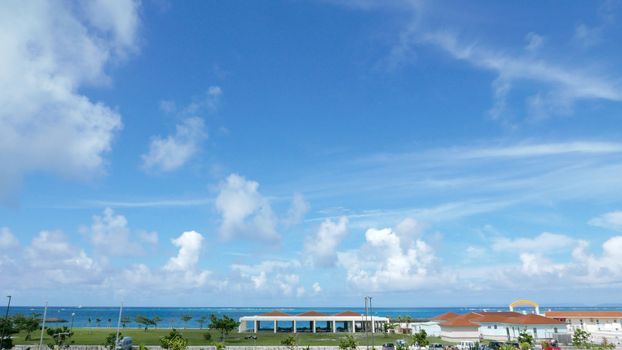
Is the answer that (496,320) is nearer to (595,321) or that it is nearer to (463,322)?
(463,322)

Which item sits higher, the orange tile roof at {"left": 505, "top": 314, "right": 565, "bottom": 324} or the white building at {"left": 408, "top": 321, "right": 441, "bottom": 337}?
the orange tile roof at {"left": 505, "top": 314, "right": 565, "bottom": 324}

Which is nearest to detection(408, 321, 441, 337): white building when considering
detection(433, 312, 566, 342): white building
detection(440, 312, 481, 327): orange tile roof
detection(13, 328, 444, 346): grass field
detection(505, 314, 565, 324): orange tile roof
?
detection(13, 328, 444, 346): grass field

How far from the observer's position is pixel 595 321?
110938 mm

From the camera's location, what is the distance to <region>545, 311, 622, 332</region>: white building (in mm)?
107000

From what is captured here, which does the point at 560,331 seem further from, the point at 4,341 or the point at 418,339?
the point at 4,341

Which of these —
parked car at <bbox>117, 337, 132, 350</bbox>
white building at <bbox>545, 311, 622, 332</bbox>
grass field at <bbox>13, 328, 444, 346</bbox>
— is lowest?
grass field at <bbox>13, 328, 444, 346</bbox>

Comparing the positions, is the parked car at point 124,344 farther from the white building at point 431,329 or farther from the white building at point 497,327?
the white building at point 497,327

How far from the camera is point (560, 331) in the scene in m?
100

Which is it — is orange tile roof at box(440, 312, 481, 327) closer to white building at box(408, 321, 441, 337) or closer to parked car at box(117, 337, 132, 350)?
white building at box(408, 321, 441, 337)

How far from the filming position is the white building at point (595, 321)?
351ft

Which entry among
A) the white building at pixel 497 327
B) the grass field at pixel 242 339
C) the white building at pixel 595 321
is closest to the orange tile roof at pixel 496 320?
the white building at pixel 497 327

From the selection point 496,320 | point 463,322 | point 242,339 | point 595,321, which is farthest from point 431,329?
point 242,339

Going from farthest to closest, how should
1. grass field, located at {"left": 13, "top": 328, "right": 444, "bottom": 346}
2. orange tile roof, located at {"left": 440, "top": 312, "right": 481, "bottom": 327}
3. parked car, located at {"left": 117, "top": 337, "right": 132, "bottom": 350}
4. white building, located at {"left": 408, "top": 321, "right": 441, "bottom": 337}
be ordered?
white building, located at {"left": 408, "top": 321, "right": 441, "bottom": 337}
orange tile roof, located at {"left": 440, "top": 312, "right": 481, "bottom": 327}
grass field, located at {"left": 13, "top": 328, "right": 444, "bottom": 346}
parked car, located at {"left": 117, "top": 337, "right": 132, "bottom": 350}

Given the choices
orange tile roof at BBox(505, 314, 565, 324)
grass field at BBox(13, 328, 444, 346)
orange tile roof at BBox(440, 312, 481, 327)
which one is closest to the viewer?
grass field at BBox(13, 328, 444, 346)
